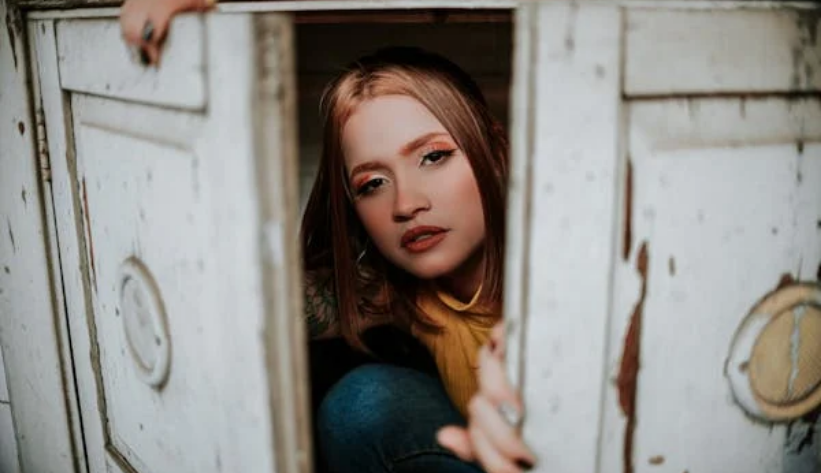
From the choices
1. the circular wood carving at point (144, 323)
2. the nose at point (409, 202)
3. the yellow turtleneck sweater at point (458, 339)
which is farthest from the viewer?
the yellow turtleneck sweater at point (458, 339)

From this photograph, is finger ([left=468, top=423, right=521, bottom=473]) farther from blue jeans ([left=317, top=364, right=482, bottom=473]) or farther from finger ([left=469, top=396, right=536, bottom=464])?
blue jeans ([left=317, top=364, right=482, bottom=473])

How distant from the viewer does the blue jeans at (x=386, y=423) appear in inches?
46.6

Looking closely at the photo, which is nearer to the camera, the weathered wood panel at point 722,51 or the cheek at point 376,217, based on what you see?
the weathered wood panel at point 722,51

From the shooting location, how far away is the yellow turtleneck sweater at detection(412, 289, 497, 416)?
133 centimetres

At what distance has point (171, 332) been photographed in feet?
3.21

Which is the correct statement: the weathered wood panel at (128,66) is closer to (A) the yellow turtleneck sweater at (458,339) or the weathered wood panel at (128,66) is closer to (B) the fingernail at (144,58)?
(B) the fingernail at (144,58)

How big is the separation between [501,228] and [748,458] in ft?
1.81

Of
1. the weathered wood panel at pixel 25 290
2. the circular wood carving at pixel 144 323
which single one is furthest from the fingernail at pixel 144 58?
the weathered wood panel at pixel 25 290

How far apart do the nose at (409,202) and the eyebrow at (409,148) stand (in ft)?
0.18

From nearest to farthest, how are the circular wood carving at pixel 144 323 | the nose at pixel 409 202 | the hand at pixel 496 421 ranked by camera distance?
the hand at pixel 496 421 → the circular wood carving at pixel 144 323 → the nose at pixel 409 202

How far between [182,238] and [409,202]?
0.40 metres

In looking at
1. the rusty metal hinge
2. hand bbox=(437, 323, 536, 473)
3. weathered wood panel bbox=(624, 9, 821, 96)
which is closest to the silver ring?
hand bbox=(437, 323, 536, 473)

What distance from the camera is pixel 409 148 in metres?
1.16

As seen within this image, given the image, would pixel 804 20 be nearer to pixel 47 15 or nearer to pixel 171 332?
pixel 171 332
